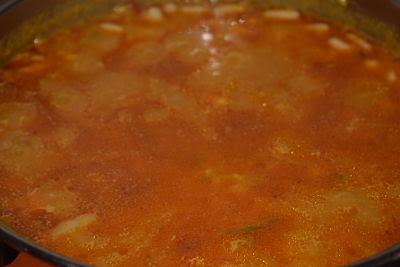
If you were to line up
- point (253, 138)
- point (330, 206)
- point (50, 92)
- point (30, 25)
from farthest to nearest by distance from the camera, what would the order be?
point (30, 25) < point (50, 92) < point (253, 138) < point (330, 206)

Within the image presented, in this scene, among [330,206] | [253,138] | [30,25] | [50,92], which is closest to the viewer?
[330,206]

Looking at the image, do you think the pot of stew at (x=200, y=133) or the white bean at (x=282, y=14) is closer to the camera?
the pot of stew at (x=200, y=133)

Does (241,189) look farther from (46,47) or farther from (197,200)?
(46,47)

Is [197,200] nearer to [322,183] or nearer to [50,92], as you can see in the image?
[322,183]

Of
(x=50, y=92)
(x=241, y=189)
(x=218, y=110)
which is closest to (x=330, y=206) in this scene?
(x=241, y=189)

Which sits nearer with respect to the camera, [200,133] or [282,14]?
[200,133]

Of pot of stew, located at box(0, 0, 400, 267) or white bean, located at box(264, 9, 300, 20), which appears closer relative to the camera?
pot of stew, located at box(0, 0, 400, 267)

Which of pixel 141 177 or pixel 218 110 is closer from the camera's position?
pixel 141 177

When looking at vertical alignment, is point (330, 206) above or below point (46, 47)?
below
